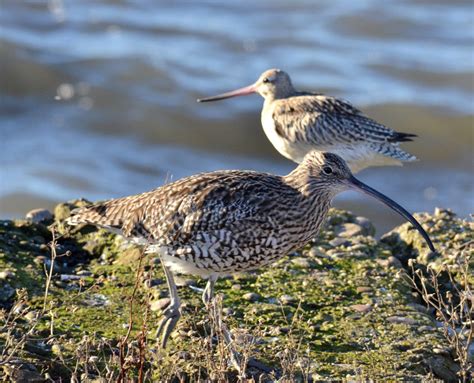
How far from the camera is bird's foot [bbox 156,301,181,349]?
613 cm

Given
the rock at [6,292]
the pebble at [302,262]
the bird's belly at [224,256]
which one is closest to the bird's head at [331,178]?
the bird's belly at [224,256]

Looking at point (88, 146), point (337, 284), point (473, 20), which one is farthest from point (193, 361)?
point (473, 20)

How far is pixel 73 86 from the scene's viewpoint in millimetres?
19203

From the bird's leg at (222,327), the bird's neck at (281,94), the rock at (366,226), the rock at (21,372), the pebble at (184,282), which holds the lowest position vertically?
the rock at (21,372)

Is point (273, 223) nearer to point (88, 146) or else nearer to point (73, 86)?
point (88, 146)

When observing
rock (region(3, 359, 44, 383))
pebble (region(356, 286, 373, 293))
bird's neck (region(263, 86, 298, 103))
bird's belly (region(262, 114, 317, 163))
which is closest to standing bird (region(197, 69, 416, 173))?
bird's belly (region(262, 114, 317, 163))

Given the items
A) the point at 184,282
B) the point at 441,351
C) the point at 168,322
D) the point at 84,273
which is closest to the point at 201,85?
the point at 84,273

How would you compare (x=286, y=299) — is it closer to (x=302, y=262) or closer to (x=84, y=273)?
(x=302, y=262)

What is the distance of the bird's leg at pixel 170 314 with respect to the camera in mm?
6156

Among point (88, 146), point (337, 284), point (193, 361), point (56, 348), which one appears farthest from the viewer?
point (88, 146)

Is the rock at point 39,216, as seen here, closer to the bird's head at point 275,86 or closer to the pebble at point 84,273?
the pebble at point 84,273

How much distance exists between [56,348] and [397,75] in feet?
47.2

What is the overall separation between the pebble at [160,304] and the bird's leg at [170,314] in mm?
176

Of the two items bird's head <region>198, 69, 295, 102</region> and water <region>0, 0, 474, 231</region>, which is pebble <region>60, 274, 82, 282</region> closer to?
bird's head <region>198, 69, 295, 102</region>
